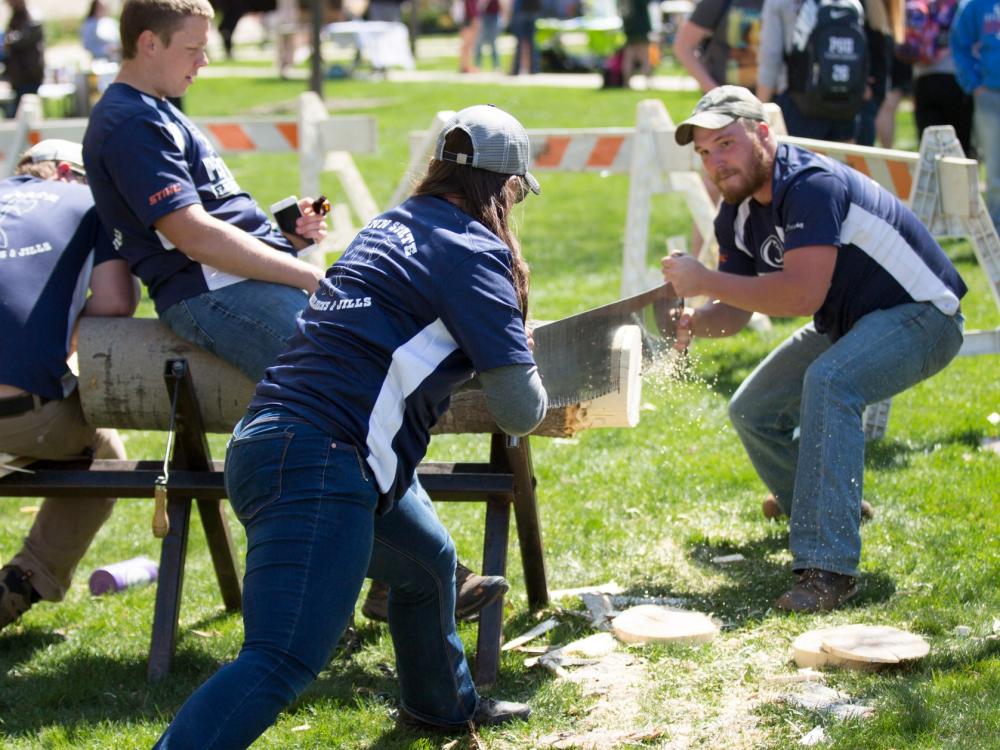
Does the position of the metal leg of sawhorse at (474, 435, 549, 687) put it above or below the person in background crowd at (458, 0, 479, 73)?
below

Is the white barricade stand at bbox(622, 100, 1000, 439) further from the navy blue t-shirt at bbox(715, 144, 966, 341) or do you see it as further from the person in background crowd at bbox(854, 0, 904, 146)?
the person in background crowd at bbox(854, 0, 904, 146)

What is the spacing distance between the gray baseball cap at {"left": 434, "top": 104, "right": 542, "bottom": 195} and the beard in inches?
55.9

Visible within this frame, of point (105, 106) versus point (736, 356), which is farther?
point (736, 356)

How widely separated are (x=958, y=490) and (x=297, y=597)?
3.42m

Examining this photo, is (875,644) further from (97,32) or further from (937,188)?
(97,32)

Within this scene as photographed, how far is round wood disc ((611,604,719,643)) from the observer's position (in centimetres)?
432

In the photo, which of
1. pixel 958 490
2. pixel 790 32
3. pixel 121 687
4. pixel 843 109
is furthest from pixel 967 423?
pixel 121 687

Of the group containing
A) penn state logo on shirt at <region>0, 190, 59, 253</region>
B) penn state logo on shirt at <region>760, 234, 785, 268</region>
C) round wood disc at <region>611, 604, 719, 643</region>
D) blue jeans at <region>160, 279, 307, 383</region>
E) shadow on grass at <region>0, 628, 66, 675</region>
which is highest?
penn state logo on shirt at <region>0, 190, 59, 253</region>

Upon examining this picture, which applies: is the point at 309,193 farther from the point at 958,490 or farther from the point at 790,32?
the point at 958,490

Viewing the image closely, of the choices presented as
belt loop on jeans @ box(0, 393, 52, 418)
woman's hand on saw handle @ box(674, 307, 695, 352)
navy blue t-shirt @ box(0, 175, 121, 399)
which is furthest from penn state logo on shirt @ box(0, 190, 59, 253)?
woman's hand on saw handle @ box(674, 307, 695, 352)

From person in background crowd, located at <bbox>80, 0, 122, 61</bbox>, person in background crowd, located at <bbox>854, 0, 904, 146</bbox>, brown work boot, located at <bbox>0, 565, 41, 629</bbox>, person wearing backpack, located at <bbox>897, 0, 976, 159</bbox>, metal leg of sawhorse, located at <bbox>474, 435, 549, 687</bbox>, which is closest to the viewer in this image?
metal leg of sawhorse, located at <bbox>474, 435, 549, 687</bbox>

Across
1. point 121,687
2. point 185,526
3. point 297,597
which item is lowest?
point 121,687

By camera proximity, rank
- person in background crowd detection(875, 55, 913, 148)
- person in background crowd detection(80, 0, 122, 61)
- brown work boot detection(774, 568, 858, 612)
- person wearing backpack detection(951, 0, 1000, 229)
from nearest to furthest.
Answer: brown work boot detection(774, 568, 858, 612), person wearing backpack detection(951, 0, 1000, 229), person in background crowd detection(875, 55, 913, 148), person in background crowd detection(80, 0, 122, 61)

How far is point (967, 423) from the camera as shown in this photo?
641 centimetres
